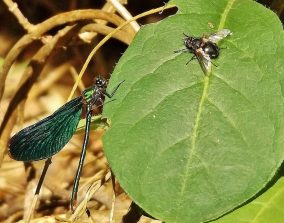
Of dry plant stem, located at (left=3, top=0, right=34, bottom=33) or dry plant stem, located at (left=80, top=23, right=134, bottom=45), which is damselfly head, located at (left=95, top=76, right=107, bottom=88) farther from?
dry plant stem, located at (left=3, top=0, right=34, bottom=33)

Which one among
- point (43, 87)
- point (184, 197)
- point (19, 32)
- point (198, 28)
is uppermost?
point (198, 28)

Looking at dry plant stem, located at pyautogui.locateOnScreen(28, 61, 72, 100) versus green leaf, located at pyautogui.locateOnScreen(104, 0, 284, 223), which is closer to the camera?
green leaf, located at pyautogui.locateOnScreen(104, 0, 284, 223)

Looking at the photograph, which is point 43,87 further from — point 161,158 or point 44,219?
point 161,158

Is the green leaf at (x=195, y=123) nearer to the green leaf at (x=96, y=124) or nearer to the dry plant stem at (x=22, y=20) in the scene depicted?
the green leaf at (x=96, y=124)

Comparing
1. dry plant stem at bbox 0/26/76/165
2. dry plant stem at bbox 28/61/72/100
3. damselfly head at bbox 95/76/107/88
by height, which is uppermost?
damselfly head at bbox 95/76/107/88

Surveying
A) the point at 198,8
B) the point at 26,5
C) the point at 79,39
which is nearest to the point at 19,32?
the point at 26,5

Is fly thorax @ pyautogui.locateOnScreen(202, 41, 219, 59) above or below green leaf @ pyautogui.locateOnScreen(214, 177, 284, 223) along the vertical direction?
above

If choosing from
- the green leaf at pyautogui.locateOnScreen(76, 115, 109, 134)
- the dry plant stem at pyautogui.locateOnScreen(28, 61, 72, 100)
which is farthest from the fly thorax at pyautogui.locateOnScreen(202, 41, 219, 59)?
the dry plant stem at pyautogui.locateOnScreen(28, 61, 72, 100)
